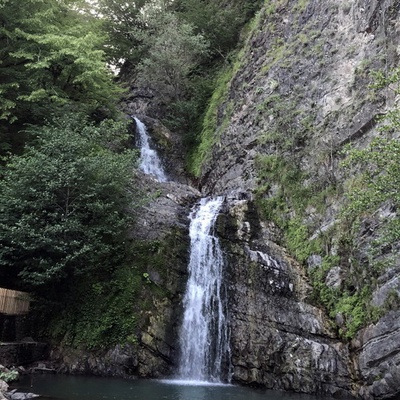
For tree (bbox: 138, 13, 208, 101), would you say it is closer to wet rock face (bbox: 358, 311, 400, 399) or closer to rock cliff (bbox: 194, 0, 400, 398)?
rock cliff (bbox: 194, 0, 400, 398)

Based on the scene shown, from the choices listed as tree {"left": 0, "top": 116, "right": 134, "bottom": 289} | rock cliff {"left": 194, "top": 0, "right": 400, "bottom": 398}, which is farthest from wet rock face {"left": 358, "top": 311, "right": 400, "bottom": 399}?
tree {"left": 0, "top": 116, "right": 134, "bottom": 289}

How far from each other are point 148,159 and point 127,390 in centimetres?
1656

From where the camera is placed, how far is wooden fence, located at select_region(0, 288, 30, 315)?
14.4 metres

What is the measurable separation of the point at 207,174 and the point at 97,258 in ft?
33.7

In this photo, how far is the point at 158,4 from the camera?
104ft

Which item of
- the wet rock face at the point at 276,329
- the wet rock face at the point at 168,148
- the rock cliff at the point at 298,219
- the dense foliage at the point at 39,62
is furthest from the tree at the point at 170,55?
the wet rock face at the point at 276,329

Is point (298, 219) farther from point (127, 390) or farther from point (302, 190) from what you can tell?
point (127, 390)

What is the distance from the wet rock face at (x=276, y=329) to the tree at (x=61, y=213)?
4.66 meters

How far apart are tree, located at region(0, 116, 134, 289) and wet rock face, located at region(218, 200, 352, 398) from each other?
184 inches

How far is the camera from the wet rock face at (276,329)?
43.3 feet

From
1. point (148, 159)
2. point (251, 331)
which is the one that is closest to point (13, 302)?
point (251, 331)

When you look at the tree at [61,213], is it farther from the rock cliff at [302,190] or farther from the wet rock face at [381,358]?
the wet rock face at [381,358]

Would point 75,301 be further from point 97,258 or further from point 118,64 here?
point 118,64

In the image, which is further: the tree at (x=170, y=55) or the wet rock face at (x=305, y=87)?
the tree at (x=170, y=55)
